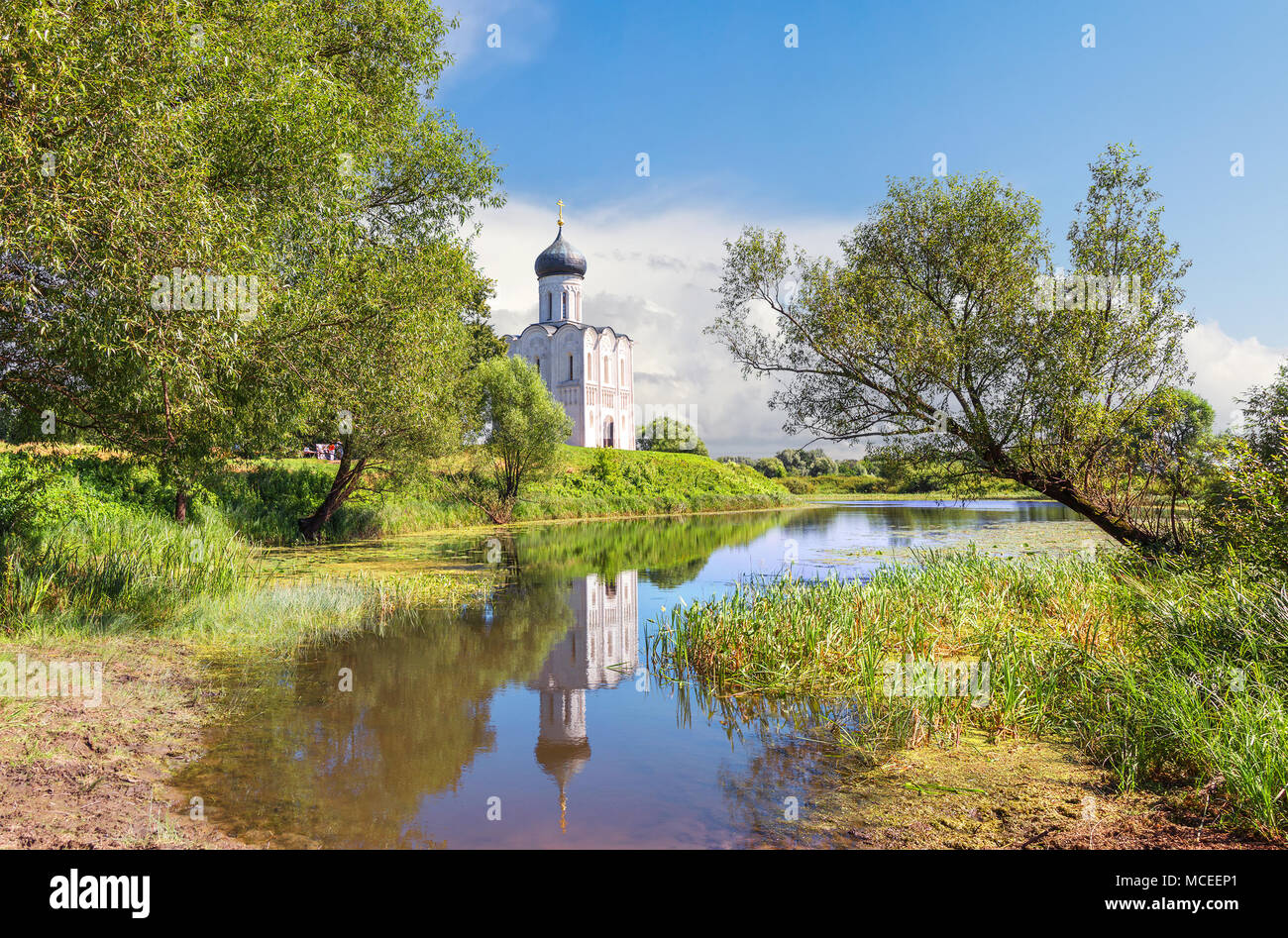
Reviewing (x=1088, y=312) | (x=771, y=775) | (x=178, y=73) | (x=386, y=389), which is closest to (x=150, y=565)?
(x=386, y=389)

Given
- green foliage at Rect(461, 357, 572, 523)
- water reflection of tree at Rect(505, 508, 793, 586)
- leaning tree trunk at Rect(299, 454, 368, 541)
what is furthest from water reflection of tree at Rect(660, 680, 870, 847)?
green foliage at Rect(461, 357, 572, 523)

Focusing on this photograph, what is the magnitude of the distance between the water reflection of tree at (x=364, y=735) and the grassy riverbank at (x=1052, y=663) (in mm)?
2711

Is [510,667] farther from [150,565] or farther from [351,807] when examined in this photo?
[150,565]

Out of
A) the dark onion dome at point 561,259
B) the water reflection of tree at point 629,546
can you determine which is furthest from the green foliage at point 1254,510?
the dark onion dome at point 561,259

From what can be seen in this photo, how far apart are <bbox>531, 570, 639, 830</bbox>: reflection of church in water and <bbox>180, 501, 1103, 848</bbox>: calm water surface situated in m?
0.03

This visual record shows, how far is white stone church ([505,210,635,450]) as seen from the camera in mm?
66812

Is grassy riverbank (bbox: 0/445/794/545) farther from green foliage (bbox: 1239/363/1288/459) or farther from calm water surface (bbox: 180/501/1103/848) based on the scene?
green foliage (bbox: 1239/363/1288/459)

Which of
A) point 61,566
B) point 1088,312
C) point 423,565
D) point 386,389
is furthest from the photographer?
point 423,565

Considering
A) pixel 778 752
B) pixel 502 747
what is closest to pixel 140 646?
pixel 502 747

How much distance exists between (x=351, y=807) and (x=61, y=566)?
778 centimetres

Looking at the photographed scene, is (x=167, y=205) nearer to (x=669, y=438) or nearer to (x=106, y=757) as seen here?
(x=106, y=757)

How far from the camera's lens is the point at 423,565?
57.3ft

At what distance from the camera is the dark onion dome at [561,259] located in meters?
66.7
